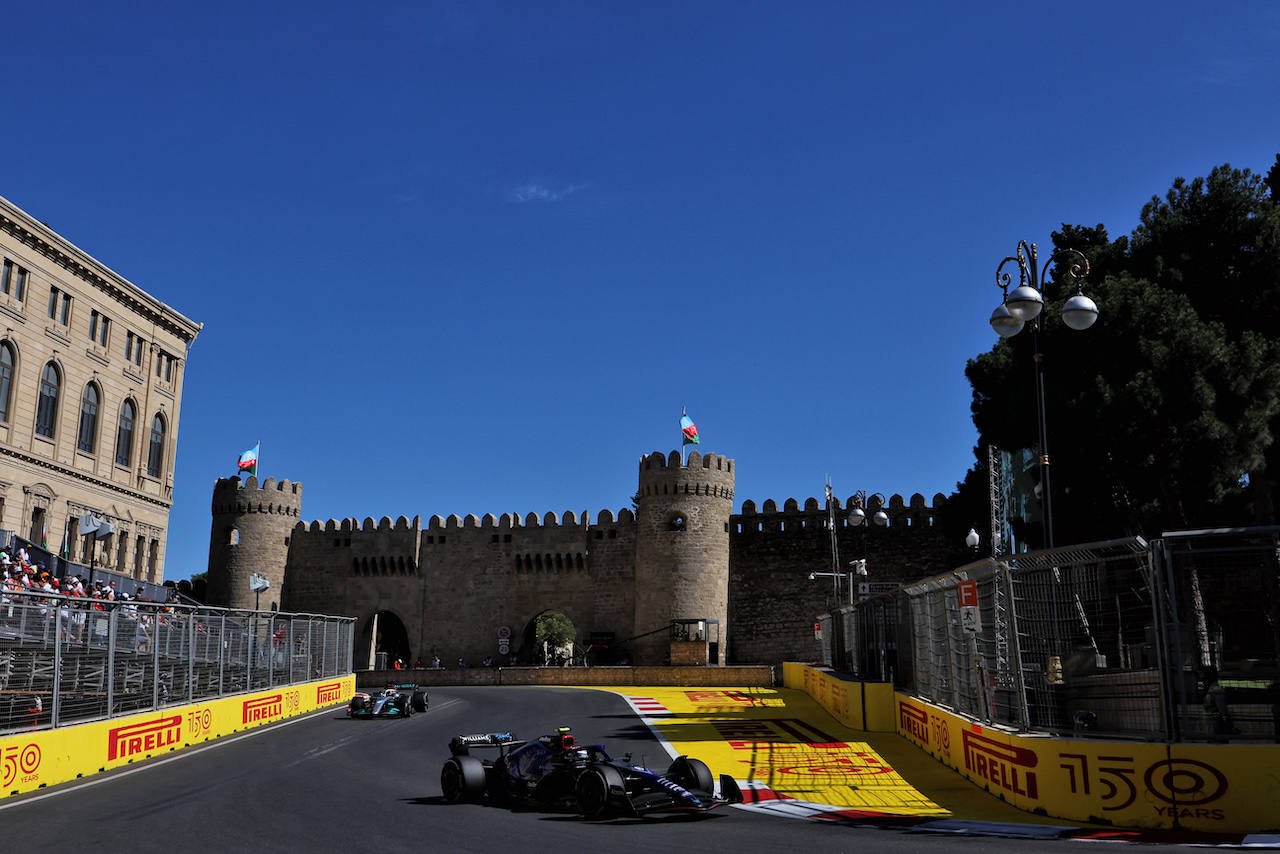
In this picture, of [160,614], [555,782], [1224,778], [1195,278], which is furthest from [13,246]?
[1224,778]

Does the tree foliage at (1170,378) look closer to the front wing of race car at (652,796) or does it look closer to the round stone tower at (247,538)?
the front wing of race car at (652,796)

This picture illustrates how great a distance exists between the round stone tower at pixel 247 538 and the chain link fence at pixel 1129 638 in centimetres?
4779

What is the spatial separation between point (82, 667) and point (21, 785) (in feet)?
7.52

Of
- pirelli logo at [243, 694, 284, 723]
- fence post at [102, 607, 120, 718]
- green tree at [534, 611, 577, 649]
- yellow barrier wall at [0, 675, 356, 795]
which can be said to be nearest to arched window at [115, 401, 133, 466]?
yellow barrier wall at [0, 675, 356, 795]

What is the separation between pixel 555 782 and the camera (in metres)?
10.2

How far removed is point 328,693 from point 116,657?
12.0 meters

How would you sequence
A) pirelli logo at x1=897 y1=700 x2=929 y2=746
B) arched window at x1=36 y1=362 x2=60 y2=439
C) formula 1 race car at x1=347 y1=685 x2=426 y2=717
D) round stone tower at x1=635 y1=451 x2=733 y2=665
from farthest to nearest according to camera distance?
round stone tower at x1=635 y1=451 x2=733 y2=665, arched window at x1=36 y1=362 x2=60 y2=439, formula 1 race car at x1=347 y1=685 x2=426 y2=717, pirelli logo at x1=897 y1=700 x2=929 y2=746

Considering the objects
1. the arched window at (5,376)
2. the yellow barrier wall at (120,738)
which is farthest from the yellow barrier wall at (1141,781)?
the arched window at (5,376)

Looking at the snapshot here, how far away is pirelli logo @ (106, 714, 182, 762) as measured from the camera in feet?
45.3

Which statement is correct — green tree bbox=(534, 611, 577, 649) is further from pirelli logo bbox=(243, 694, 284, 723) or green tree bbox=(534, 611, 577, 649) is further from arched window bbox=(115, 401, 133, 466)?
pirelli logo bbox=(243, 694, 284, 723)

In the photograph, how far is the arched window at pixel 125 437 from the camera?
135 ft

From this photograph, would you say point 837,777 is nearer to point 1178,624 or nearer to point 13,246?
point 1178,624

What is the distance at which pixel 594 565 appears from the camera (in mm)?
50250

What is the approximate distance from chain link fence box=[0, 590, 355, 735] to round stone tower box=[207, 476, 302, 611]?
33066mm
